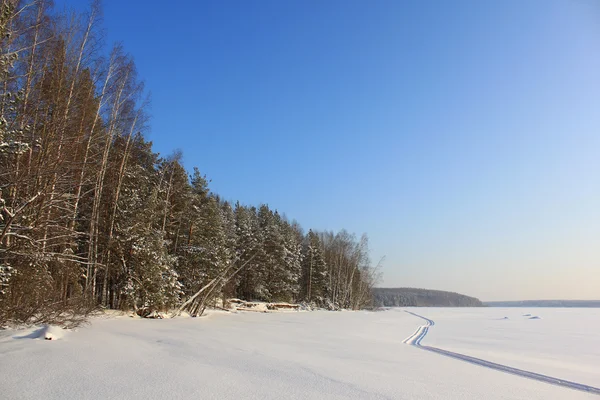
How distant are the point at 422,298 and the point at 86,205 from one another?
467 ft

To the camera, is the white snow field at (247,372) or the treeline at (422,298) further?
the treeline at (422,298)

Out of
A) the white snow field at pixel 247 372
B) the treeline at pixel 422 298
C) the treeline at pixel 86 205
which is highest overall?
the treeline at pixel 86 205

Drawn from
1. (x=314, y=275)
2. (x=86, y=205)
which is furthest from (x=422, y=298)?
(x=86, y=205)

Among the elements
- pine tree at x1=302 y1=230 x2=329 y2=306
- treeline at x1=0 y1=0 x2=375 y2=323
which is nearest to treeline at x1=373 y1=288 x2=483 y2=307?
pine tree at x1=302 y1=230 x2=329 y2=306

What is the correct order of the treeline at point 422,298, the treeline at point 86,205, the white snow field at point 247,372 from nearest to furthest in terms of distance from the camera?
the white snow field at point 247,372 < the treeline at point 86,205 < the treeline at point 422,298

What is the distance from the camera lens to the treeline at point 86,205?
7.15 metres

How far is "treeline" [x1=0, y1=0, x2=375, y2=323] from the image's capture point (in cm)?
715

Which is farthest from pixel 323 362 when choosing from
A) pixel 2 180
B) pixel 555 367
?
pixel 2 180

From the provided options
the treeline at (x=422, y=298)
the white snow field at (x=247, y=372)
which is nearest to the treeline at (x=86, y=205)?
the white snow field at (x=247, y=372)

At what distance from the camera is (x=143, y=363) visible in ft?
15.3

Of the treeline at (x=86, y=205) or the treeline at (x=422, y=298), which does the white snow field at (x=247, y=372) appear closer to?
the treeline at (x=86, y=205)

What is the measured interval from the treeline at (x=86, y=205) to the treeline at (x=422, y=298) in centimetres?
9989

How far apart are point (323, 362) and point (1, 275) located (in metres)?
6.13

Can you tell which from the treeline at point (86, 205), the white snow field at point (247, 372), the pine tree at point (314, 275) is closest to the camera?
the white snow field at point (247, 372)
